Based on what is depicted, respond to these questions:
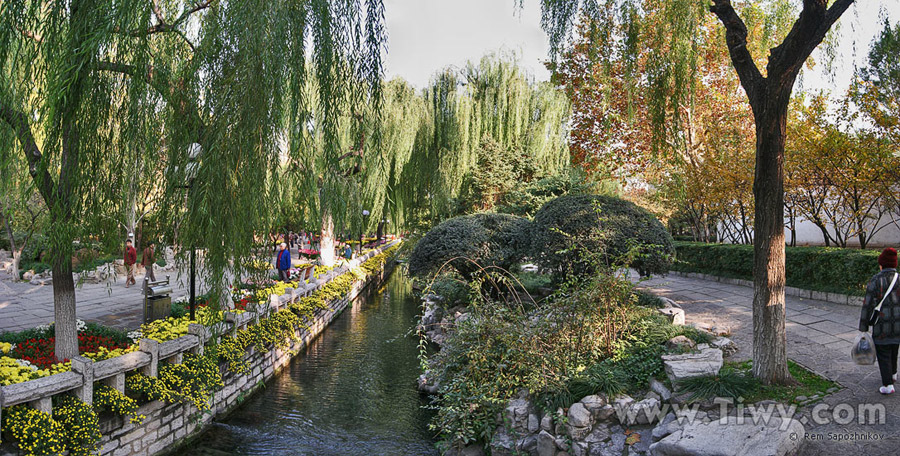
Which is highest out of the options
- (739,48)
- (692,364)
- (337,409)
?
(739,48)

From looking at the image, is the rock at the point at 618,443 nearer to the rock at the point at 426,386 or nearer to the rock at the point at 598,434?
the rock at the point at 598,434

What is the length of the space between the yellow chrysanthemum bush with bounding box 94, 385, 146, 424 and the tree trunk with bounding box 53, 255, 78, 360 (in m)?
0.59

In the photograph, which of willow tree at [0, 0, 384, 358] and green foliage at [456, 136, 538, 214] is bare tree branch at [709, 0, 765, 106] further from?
green foliage at [456, 136, 538, 214]

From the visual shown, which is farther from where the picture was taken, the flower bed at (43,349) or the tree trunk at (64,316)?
the tree trunk at (64,316)

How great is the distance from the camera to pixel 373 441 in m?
6.58

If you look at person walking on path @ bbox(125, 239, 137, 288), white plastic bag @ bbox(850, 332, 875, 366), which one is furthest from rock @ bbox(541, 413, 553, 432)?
person walking on path @ bbox(125, 239, 137, 288)

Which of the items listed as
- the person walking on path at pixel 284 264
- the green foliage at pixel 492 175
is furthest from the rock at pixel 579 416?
the green foliage at pixel 492 175

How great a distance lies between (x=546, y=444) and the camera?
514cm

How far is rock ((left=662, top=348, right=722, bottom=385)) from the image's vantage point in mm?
5000

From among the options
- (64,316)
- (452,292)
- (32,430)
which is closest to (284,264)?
(452,292)

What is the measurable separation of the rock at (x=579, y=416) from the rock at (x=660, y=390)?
757 millimetres

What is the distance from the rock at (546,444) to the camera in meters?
5.11

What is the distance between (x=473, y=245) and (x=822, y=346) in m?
6.29

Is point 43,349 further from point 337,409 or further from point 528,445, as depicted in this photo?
point 528,445
